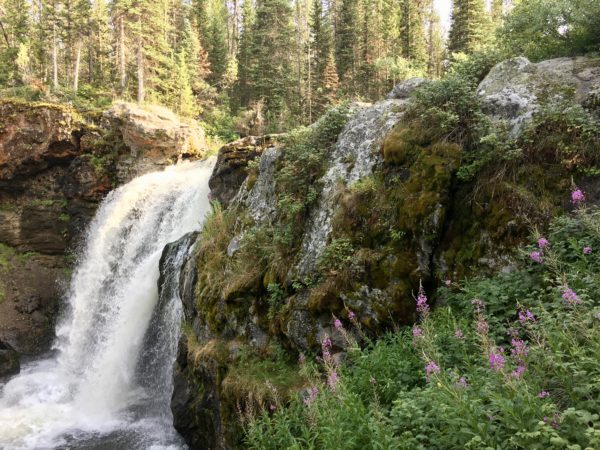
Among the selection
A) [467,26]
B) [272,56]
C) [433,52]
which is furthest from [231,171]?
[433,52]

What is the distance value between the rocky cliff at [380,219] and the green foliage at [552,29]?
24.0 inches

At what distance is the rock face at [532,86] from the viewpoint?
20.2ft

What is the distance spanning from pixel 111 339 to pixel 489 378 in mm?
11720

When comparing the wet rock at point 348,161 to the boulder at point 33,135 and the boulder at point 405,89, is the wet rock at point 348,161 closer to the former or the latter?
the boulder at point 405,89

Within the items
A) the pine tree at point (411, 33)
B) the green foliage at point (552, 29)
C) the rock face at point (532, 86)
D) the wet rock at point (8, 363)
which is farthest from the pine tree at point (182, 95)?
the rock face at point (532, 86)

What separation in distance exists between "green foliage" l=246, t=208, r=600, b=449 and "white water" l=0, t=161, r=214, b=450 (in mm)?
6163

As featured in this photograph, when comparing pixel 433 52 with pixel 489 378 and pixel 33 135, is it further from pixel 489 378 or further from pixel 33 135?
pixel 489 378

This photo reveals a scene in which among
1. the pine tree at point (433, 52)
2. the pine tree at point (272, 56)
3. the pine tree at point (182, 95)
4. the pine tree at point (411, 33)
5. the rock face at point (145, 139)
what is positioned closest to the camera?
the rock face at point (145, 139)

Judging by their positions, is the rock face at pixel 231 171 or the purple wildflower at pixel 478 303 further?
the rock face at pixel 231 171

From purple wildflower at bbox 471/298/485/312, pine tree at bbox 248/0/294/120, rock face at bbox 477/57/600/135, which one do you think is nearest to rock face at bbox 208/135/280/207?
rock face at bbox 477/57/600/135

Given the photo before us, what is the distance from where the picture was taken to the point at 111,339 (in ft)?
41.2

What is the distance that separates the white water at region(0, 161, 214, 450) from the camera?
1005 centimetres

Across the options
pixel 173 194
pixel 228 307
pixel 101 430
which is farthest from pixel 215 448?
pixel 173 194

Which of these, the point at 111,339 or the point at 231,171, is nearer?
the point at 111,339
